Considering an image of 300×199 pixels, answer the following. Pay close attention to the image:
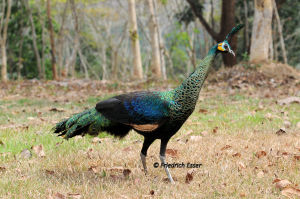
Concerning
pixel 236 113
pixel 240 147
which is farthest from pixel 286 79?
pixel 240 147

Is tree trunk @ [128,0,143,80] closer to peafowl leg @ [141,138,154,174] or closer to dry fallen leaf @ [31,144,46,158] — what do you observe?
dry fallen leaf @ [31,144,46,158]

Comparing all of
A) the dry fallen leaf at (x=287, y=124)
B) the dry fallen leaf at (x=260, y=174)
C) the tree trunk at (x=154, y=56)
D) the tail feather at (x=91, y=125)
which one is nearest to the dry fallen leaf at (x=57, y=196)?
the tail feather at (x=91, y=125)

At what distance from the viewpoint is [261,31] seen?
12.4 m

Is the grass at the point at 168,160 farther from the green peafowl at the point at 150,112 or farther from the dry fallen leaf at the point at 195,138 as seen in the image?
the green peafowl at the point at 150,112

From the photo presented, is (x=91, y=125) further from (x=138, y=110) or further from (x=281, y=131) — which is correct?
(x=281, y=131)

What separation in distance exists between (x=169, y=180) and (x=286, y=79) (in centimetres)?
860

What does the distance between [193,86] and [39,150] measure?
2.15 m

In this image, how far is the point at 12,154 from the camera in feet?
14.7

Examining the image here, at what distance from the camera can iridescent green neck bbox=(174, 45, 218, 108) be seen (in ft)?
11.3

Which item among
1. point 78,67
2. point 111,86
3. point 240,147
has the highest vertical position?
point 240,147

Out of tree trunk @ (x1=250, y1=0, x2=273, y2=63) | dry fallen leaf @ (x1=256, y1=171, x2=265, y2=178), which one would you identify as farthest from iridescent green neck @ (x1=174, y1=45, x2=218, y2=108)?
tree trunk @ (x1=250, y1=0, x2=273, y2=63)

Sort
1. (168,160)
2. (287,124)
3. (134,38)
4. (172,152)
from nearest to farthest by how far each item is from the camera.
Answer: (168,160) → (172,152) → (287,124) → (134,38)

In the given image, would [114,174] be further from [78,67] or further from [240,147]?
[78,67]

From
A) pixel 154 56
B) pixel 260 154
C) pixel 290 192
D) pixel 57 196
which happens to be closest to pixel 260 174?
pixel 290 192
